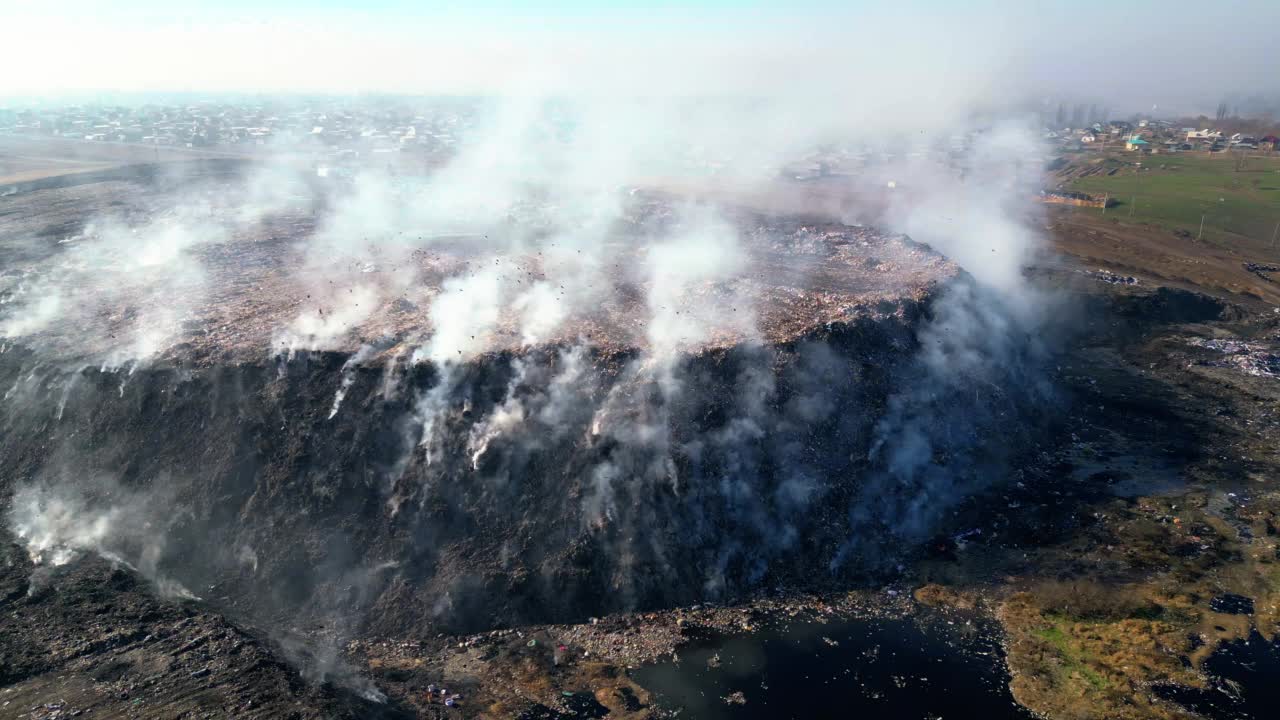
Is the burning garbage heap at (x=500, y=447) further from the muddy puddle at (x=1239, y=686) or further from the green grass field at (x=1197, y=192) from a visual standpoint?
the green grass field at (x=1197, y=192)

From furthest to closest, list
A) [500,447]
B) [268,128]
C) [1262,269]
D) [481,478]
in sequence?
[268,128] < [1262,269] < [500,447] < [481,478]

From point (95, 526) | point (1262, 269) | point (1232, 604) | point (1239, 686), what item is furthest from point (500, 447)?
point (1262, 269)

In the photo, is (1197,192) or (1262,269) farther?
(1197,192)

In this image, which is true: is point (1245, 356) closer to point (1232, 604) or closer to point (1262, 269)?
point (1262, 269)

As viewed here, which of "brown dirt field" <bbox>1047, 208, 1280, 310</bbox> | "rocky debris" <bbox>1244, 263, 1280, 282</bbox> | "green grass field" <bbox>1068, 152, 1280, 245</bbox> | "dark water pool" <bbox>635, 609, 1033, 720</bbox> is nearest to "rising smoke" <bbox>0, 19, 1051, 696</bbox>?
"dark water pool" <bbox>635, 609, 1033, 720</bbox>

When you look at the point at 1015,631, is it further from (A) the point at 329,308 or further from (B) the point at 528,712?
(A) the point at 329,308

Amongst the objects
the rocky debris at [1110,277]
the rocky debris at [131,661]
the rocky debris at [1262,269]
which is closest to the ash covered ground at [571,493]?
the rocky debris at [131,661]
